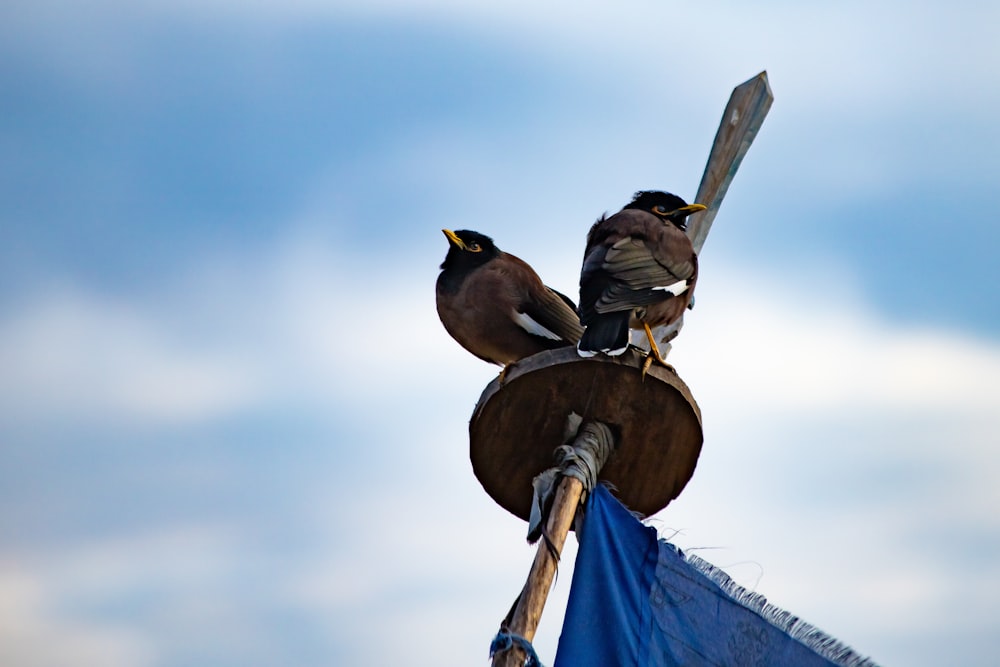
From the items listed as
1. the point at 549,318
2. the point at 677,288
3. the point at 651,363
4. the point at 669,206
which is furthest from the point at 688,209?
the point at 651,363

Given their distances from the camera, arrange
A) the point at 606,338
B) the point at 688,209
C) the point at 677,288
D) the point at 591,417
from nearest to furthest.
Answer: the point at 606,338
the point at 591,417
the point at 677,288
the point at 688,209

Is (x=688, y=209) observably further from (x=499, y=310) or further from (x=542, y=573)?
(x=542, y=573)

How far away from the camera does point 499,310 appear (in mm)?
4520

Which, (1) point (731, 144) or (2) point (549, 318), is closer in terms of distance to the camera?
(2) point (549, 318)

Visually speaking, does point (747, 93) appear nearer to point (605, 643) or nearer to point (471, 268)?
point (471, 268)

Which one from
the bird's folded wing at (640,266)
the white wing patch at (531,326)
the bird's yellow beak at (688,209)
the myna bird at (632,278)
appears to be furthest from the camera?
the bird's yellow beak at (688,209)

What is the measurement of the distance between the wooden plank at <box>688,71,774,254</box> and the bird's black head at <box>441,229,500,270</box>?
101 centimetres

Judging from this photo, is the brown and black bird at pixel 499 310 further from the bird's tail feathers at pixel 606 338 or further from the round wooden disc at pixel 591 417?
the bird's tail feathers at pixel 606 338

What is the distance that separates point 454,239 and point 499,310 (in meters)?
0.48

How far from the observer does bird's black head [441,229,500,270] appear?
4.75 meters

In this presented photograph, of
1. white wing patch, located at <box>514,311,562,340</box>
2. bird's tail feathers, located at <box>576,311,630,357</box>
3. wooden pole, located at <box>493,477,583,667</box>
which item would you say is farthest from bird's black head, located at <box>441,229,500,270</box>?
wooden pole, located at <box>493,477,583,667</box>

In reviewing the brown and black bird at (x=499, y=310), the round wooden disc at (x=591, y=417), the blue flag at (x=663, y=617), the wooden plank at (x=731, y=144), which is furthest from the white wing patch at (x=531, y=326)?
the blue flag at (x=663, y=617)

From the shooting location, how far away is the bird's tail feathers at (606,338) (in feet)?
11.9

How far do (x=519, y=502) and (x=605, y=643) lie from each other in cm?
84
